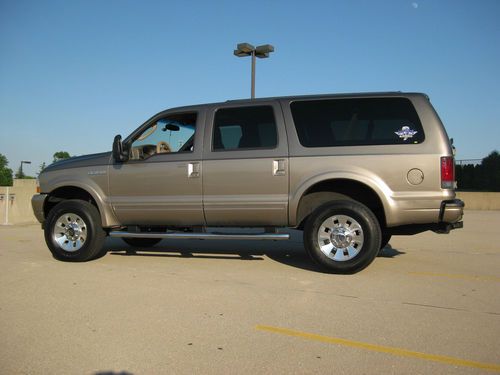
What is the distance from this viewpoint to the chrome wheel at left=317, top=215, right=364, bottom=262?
518 cm

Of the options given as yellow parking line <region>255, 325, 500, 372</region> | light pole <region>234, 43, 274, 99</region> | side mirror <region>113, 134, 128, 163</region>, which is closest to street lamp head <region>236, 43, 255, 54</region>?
light pole <region>234, 43, 274, 99</region>

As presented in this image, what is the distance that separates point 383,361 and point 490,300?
6.60ft

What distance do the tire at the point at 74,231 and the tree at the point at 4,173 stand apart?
7224 centimetres

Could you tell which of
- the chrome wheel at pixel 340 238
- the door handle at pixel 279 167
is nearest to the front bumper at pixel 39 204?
the door handle at pixel 279 167

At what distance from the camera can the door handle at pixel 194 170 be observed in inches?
227

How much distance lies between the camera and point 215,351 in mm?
2961

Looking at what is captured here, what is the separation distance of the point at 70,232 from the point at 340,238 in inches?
145

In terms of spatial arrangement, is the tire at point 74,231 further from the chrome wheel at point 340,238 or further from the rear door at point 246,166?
the chrome wheel at point 340,238

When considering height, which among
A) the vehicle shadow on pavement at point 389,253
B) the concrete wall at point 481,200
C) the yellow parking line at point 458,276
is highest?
the concrete wall at point 481,200

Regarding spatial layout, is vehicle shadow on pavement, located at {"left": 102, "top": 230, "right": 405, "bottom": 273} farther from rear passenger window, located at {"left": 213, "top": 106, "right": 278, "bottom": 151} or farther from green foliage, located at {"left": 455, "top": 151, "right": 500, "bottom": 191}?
green foliage, located at {"left": 455, "top": 151, "right": 500, "bottom": 191}

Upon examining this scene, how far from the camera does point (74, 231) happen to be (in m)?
6.11

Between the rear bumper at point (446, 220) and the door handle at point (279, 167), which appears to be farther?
the door handle at point (279, 167)

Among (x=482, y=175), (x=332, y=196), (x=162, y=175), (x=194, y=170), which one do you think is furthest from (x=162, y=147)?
(x=482, y=175)

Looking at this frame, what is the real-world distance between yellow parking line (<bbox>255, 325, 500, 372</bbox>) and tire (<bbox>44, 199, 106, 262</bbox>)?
3.44 meters
